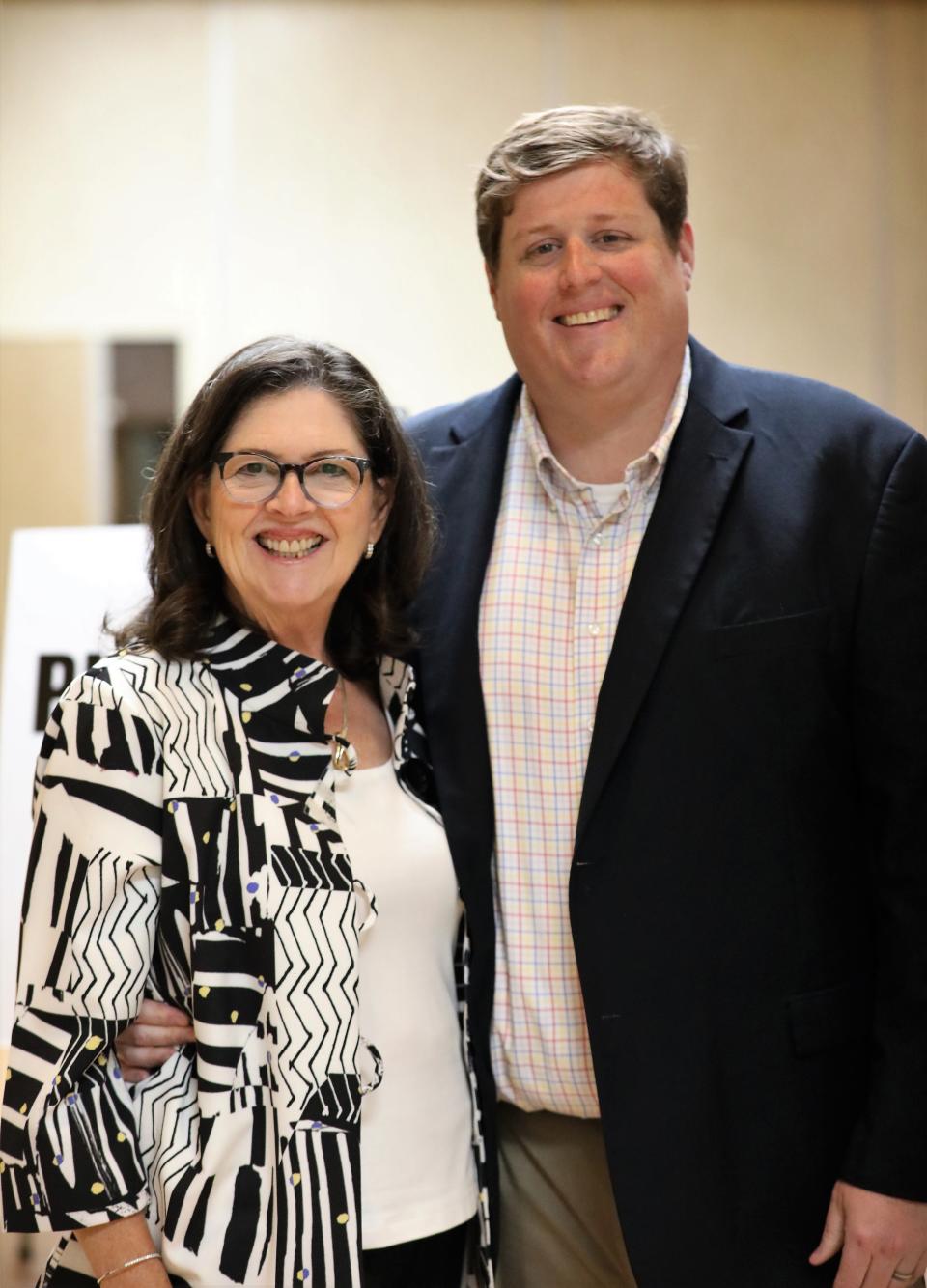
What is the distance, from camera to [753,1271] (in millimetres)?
1702

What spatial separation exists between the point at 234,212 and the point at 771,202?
154cm

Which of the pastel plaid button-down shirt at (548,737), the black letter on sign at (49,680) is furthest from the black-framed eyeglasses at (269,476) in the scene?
the black letter on sign at (49,680)

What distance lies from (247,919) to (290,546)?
18.2 inches

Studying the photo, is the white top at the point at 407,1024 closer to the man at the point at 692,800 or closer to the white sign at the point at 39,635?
the man at the point at 692,800

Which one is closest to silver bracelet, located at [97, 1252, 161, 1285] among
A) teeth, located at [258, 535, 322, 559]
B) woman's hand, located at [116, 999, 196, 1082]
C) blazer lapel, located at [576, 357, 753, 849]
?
woman's hand, located at [116, 999, 196, 1082]

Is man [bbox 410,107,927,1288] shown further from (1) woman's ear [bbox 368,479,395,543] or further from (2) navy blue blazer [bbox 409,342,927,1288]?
(1) woman's ear [bbox 368,479,395,543]

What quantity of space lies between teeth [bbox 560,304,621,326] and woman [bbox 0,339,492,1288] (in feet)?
1.00

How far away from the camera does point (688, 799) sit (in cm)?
171

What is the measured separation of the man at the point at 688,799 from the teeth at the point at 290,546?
30 cm

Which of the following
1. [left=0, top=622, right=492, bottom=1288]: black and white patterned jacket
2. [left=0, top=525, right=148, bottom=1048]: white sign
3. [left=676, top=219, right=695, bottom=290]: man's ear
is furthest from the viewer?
[left=0, top=525, right=148, bottom=1048]: white sign

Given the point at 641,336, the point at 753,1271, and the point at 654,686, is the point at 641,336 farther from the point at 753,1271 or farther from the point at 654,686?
the point at 753,1271

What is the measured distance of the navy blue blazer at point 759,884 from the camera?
1.70 metres

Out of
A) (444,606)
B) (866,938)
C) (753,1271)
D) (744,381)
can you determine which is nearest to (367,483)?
(444,606)

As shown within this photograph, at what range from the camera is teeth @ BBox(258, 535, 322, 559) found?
5.45 ft
